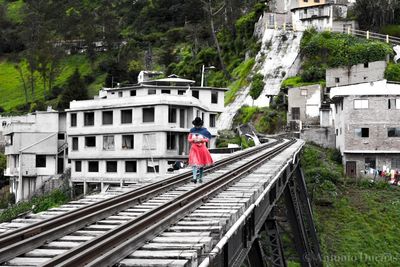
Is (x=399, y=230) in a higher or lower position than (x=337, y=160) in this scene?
lower

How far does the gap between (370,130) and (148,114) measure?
13437 mm

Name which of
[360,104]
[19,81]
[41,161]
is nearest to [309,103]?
[360,104]

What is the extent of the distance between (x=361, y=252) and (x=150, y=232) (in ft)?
64.1

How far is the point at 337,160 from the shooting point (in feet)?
120

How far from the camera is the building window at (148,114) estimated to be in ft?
110

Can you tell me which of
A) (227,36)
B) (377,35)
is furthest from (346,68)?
(227,36)

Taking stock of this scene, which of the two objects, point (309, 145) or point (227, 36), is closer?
point (309, 145)

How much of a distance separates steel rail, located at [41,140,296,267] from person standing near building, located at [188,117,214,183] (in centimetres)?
183

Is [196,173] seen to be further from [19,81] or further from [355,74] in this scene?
[19,81]

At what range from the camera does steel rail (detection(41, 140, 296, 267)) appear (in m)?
5.01

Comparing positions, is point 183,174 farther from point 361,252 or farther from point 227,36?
point 227,36

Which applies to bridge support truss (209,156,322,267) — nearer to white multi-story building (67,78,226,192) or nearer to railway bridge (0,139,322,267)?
railway bridge (0,139,322,267)

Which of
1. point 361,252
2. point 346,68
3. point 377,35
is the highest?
point 377,35

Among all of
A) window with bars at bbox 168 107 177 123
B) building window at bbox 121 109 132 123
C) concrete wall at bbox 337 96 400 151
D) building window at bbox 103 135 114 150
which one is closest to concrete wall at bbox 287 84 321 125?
concrete wall at bbox 337 96 400 151
